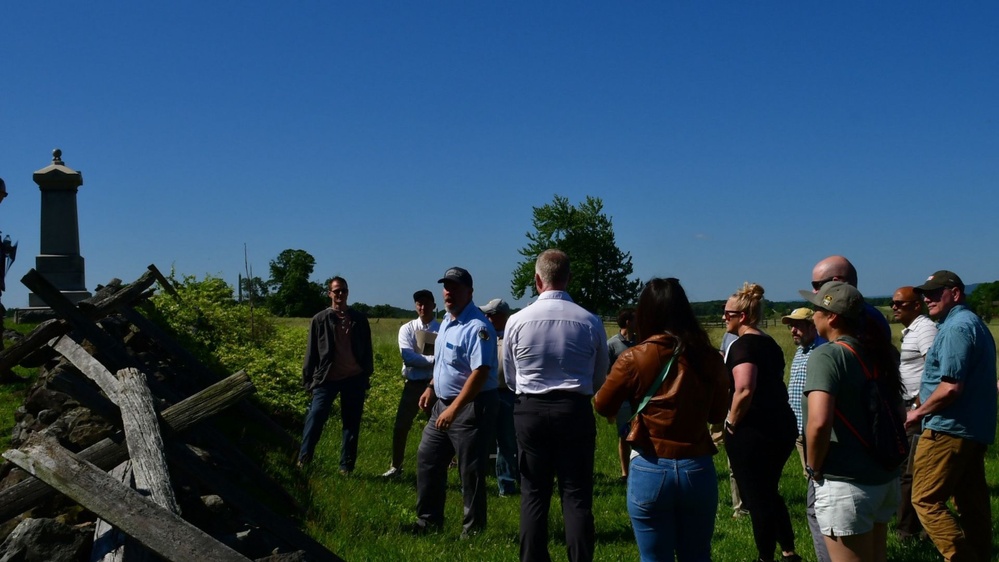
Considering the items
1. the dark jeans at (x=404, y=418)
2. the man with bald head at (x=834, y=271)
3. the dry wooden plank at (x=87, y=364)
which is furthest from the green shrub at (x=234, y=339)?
the man with bald head at (x=834, y=271)

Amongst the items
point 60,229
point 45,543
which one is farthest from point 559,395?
point 60,229

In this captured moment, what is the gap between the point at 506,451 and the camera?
841 centimetres

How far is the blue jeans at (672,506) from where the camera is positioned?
4039mm

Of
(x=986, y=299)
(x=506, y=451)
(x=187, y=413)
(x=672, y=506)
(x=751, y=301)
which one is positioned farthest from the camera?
(x=986, y=299)

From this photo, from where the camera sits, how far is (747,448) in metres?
5.62

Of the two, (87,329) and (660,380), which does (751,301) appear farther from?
(87,329)

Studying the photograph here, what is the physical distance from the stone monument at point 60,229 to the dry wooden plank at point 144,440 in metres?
12.4

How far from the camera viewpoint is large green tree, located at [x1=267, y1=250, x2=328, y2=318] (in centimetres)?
Result: 5103

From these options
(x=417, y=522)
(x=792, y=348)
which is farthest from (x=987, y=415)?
(x=792, y=348)

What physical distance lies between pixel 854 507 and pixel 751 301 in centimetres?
235

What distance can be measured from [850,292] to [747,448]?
1957 mm

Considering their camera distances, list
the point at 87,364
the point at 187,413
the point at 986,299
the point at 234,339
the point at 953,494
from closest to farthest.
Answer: the point at 187,413 < the point at 953,494 < the point at 87,364 < the point at 234,339 < the point at 986,299

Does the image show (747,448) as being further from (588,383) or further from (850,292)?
(850,292)

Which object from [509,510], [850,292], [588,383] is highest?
[850,292]
